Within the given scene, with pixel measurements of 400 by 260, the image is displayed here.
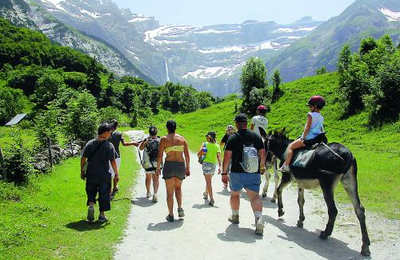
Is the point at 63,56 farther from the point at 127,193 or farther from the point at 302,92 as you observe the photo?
the point at 127,193

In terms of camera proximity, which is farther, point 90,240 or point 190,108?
point 190,108

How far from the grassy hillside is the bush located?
12640 millimetres

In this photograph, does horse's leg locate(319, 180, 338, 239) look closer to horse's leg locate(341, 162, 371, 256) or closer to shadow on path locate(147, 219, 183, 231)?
horse's leg locate(341, 162, 371, 256)

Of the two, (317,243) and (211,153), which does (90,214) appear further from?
(317,243)

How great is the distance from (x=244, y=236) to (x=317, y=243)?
1.82 metres

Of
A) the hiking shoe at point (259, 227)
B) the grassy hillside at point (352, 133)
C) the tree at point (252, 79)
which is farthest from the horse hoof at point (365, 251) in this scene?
the tree at point (252, 79)

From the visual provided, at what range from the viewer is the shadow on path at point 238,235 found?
28.2 ft

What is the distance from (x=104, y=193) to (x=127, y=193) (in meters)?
4.94

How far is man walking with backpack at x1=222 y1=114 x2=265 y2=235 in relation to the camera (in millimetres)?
8875

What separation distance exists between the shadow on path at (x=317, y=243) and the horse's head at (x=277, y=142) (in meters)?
2.99

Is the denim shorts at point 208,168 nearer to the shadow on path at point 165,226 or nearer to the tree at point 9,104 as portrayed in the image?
the shadow on path at point 165,226

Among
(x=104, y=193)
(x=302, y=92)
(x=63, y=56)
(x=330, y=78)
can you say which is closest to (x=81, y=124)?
(x=104, y=193)

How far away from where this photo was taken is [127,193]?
14664 mm

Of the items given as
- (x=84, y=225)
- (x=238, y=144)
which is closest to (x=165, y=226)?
(x=84, y=225)
